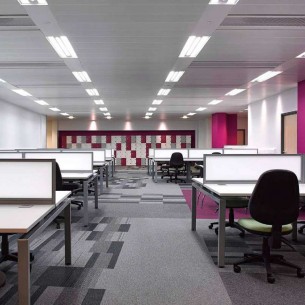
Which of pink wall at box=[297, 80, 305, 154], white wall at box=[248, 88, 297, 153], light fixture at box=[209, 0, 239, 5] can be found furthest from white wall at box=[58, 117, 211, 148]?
light fixture at box=[209, 0, 239, 5]

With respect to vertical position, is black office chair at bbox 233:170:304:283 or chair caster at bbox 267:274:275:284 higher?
black office chair at bbox 233:170:304:283

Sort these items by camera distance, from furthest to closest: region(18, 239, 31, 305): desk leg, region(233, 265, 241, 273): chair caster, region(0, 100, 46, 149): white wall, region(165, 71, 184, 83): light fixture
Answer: region(0, 100, 46, 149): white wall
region(165, 71, 184, 83): light fixture
region(233, 265, 241, 273): chair caster
region(18, 239, 31, 305): desk leg

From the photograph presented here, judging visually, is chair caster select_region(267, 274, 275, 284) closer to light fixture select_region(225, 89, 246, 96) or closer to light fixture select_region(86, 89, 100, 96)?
light fixture select_region(225, 89, 246, 96)

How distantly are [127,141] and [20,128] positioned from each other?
5.80 metres

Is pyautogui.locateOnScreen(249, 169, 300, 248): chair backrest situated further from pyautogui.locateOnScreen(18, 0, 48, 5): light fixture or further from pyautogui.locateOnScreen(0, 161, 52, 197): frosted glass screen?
pyautogui.locateOnScreen(18, 0, 48, 5): light fixture

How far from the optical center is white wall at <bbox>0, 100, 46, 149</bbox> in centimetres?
964

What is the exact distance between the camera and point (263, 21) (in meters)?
3.38

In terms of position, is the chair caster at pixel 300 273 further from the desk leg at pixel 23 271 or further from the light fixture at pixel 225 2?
the light fixture at pixel 225 2

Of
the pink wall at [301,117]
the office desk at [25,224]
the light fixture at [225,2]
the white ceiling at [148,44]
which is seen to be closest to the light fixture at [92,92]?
the white ceiling at [148,44]

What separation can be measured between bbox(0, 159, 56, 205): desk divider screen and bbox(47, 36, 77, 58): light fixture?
2.11 meters

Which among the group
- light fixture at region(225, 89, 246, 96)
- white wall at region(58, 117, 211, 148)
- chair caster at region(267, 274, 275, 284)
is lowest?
chair caster at region(267, 274, 275, 284)

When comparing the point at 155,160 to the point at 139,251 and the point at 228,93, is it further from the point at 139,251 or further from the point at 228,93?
the point at 139,251

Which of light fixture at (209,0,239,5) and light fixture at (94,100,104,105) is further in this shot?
light fixture at (94,100,104,105)

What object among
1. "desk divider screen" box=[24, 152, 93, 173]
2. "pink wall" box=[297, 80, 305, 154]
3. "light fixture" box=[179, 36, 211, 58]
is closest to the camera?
"light fixture" box=[179, 36, 211, 58]
